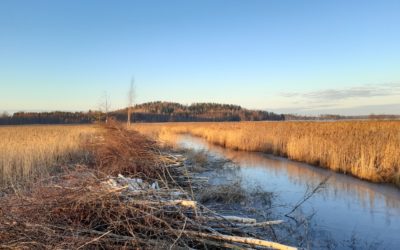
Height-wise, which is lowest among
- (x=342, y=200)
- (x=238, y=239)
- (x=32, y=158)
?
(x=342, y=200)

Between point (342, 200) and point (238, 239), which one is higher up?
point (238, 239)

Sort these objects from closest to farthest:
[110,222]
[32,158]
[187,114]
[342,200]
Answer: [110,222] → [342,200] → [32,158] → [187,114]

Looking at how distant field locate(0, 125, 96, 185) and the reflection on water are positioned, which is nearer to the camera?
the reflection on water

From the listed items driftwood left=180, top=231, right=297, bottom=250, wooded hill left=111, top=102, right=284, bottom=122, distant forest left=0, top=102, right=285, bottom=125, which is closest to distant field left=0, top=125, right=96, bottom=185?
driftwood left=180, top=231, right=297, bottom=250

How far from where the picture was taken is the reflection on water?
6.27 m

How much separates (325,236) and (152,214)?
320cm

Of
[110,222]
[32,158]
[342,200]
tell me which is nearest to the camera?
[110,222]

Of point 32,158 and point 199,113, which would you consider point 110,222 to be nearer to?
point 32,158

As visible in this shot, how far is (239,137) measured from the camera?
22.3 meters

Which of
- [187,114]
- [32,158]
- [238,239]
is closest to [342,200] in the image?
[238,239]

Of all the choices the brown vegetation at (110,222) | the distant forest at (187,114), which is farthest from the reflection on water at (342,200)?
the distant forest at (187,114)

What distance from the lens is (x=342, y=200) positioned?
8430 millimetres

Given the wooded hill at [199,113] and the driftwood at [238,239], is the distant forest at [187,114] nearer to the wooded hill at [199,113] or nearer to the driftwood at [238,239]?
the wooded hill at [199,113]

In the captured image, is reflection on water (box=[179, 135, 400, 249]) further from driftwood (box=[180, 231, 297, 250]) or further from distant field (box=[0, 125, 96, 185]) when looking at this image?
distant field (box=[0, 125, 96, 185])
